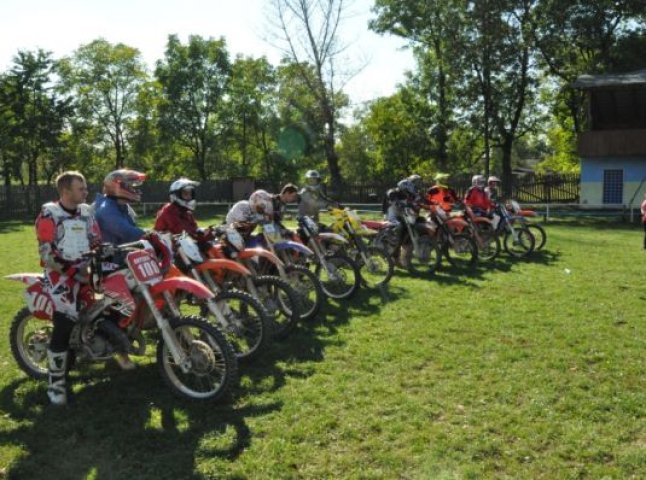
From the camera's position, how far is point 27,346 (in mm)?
5684

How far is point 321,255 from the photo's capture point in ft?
27.7

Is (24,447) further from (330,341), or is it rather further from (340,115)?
(340,115)

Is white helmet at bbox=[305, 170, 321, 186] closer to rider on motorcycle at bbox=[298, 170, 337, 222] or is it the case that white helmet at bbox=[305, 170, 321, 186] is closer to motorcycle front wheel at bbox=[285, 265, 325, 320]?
rider on motorcycle at bbox=[298, 170, 337, 222]

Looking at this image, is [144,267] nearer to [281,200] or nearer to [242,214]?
[242,214]

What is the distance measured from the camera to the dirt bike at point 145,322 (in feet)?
15.5

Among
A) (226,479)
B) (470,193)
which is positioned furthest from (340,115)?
(226,479)

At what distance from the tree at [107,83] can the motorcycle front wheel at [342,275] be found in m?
39.0

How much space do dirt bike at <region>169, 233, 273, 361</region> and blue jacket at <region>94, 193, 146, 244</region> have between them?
452 millimetres

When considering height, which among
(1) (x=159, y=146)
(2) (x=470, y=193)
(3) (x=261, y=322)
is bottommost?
(3) (x=261, y=322)

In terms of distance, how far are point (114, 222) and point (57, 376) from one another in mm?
1539

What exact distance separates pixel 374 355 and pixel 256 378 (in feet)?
4.24

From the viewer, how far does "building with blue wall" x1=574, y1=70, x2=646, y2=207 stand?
87.2ft

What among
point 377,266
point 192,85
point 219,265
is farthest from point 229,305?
point 192,85

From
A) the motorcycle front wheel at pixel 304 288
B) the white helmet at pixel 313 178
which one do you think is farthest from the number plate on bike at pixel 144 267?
the white helmet at pixel 313 178
